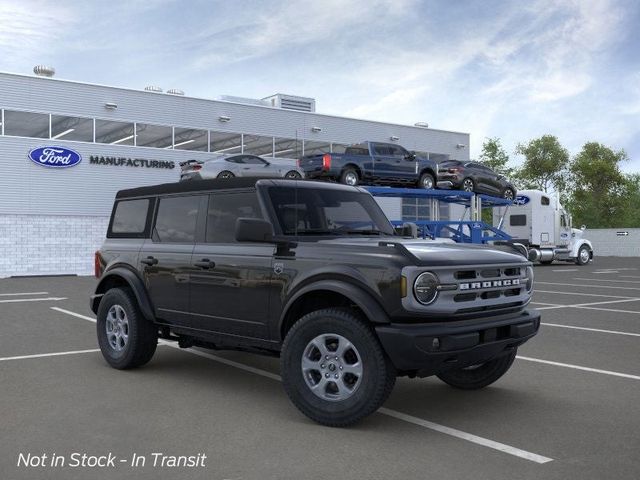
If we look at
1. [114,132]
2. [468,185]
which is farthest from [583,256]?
[114,132]

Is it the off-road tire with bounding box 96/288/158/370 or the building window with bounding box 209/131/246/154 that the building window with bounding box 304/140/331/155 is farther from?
the off-road tire with bounding box 96/288/158/370

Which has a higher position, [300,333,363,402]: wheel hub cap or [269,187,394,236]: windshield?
[269,187,394,236]: windshield

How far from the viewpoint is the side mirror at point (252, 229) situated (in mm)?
5145

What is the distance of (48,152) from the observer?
26.4 meters

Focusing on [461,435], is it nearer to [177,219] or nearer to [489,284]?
[489,284]

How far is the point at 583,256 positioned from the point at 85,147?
23.8m

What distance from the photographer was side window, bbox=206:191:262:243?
5875 millimetres

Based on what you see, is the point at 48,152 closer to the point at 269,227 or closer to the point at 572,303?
the point at 572,303

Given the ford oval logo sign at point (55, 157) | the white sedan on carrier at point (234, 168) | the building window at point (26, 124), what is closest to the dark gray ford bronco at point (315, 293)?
the white sedan on carrier at point (234, 168)

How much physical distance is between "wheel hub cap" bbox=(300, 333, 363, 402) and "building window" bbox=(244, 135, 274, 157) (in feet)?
89.4

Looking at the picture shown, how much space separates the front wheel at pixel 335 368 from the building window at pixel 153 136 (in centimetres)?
2530

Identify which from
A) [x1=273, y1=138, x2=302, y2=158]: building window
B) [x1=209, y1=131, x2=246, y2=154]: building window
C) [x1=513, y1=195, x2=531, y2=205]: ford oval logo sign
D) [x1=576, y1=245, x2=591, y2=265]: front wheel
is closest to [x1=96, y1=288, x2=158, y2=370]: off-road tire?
[x1=209, y1=131, x2=246, y2=154]: building window

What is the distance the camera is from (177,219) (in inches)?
262

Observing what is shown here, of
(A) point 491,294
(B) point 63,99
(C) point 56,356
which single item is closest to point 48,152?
(B) point 63,99
